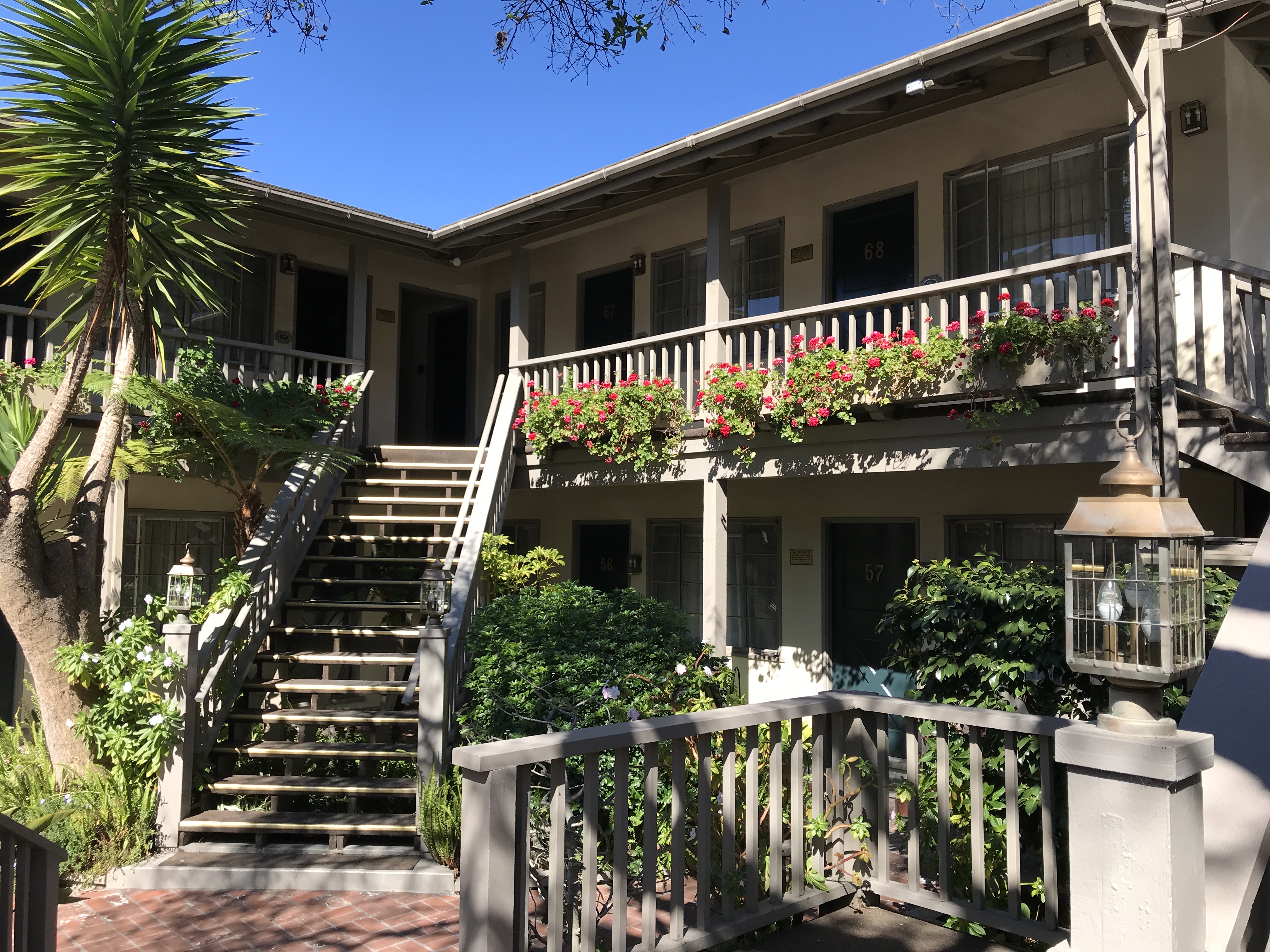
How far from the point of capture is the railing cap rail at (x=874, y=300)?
261 inches

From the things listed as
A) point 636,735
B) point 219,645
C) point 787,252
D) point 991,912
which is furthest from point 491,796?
point 787,252

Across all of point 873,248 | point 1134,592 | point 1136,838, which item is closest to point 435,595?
point 1134,592

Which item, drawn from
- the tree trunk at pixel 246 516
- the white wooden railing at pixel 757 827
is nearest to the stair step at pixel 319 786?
the white wooden railing at pixel 757 827

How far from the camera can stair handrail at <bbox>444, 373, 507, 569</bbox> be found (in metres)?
8.38

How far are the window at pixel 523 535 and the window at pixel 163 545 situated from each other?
12.6ft

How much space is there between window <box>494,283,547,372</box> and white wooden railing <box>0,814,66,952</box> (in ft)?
32.8

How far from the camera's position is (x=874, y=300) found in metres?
7.79

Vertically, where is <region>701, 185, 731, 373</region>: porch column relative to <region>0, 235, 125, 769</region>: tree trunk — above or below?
above

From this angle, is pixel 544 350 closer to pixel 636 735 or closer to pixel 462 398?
pixel 462 398

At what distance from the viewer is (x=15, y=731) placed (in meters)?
7.28

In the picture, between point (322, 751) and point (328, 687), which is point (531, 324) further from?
point (322, 751)

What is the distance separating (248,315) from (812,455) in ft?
25.2

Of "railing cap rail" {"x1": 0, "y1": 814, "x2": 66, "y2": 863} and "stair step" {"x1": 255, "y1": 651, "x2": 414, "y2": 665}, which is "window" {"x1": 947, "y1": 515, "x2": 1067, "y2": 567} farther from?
"railing cap rail" {"x1": 0, "y1": 814, "x2": 66, "y2": 863}

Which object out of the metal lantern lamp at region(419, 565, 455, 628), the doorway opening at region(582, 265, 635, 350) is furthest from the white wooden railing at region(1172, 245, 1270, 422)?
the doorway opening at region(582, 265, 635, 350)
